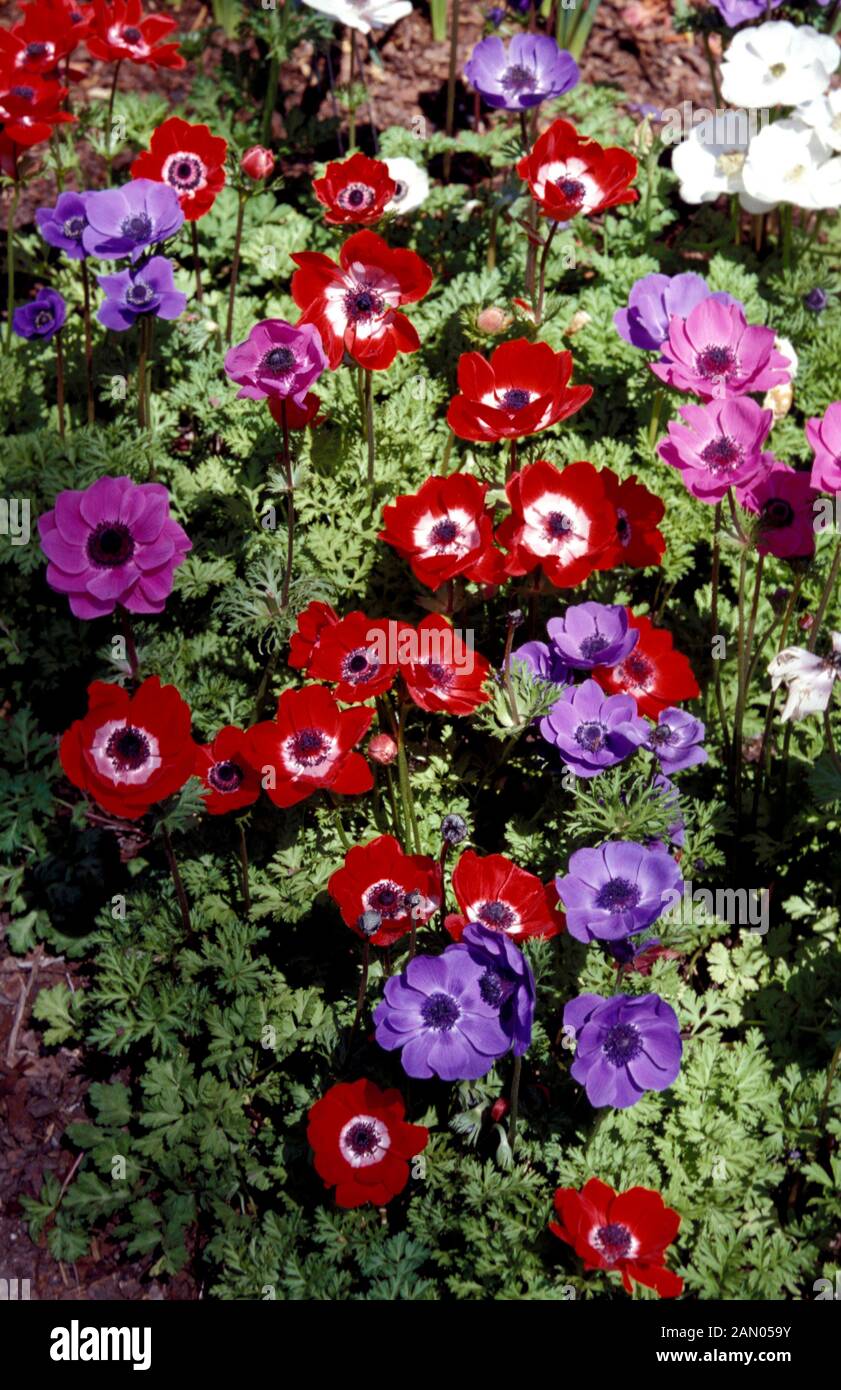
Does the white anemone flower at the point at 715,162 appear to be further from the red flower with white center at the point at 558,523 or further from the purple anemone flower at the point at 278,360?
the purple anemone flower at the point at 278,360

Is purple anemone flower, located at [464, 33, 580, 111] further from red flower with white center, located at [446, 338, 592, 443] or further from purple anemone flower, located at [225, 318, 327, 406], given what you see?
purple anemone flower, located at [225, 318, 327, 406]

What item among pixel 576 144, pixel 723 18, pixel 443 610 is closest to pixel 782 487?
pixel 443 610

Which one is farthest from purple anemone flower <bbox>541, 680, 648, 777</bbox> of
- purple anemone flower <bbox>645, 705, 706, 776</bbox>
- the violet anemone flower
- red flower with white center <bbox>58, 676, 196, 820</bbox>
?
red flower with white center <bbox>58, 676, 196, 820</bbox>

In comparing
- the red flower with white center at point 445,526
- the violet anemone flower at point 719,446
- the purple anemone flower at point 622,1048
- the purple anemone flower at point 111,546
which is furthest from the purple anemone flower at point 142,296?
the purple anemone flower at point 622,1048

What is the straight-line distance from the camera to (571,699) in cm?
291

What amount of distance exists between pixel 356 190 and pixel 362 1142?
87.7 inches

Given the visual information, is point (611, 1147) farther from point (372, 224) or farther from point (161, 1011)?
point (372, 224)

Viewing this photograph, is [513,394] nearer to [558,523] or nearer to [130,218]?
[558,523]

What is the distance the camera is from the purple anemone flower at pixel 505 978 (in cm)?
238

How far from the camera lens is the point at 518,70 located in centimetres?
376

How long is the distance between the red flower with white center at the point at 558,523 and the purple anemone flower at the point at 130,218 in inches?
46.8

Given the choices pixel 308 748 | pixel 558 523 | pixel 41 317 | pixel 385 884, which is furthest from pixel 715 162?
pixel 385 884

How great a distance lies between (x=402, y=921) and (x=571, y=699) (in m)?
0.67

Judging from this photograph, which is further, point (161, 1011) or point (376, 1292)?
point (161, 1011)
